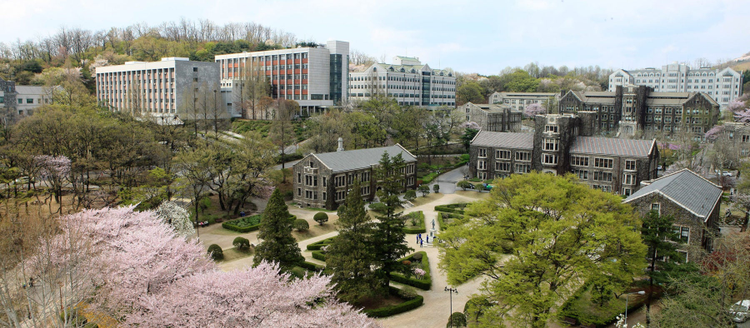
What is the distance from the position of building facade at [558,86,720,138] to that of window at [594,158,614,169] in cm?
3720

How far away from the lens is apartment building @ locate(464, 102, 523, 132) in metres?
105

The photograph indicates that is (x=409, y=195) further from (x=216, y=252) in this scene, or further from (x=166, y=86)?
(x=166, y=86)

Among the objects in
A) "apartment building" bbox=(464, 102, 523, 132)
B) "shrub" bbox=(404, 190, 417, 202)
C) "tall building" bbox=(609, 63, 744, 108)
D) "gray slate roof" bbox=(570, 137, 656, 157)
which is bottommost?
"shrub" bbox=(404, 190, 417, 202)

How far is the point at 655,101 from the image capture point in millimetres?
105375

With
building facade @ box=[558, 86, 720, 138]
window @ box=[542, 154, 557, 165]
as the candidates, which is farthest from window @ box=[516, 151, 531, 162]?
building facade @ box=[558, 86, 720, 138]

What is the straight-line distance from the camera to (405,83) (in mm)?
117188

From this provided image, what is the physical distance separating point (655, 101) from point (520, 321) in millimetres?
96472

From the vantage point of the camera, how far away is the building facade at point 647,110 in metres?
99.5

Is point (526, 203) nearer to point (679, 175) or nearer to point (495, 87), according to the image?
point (679, 175)

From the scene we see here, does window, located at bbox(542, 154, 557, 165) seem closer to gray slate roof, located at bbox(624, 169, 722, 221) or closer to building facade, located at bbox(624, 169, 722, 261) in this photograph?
gray slate roof, located at bbox(624, 169, 722, 221)

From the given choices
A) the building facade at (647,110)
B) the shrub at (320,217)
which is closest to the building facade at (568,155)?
the shrub at (320,217)

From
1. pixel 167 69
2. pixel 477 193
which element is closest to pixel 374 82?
pixel 167 69

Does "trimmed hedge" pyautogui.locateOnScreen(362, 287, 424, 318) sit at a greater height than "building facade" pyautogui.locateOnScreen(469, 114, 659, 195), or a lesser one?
Result: lesser

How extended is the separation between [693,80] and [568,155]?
349ft
